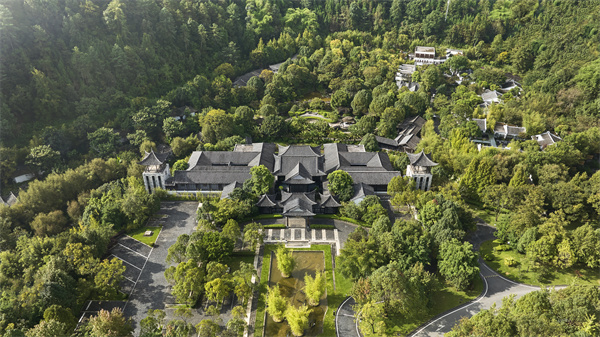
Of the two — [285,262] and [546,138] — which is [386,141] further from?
[285,262]

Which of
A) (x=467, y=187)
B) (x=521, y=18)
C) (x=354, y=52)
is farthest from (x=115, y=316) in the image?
(x=521, y=18)

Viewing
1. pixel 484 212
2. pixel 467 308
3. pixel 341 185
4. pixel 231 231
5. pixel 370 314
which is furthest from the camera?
pixel 484 212

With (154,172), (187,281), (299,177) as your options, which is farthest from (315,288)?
(154,172)

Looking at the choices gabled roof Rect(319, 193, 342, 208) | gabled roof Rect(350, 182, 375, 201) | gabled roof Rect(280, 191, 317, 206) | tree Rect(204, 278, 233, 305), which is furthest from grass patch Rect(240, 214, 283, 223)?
tree Rect(204, 278, 233, 305)

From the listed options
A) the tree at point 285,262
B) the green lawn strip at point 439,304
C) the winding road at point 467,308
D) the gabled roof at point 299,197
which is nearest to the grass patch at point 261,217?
the gabled roof at point 299,197

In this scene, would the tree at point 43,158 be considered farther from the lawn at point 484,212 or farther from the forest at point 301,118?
the lawn at point 484,212

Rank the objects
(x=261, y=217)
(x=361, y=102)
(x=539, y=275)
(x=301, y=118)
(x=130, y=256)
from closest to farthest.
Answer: (x=539, y=275), (x=130, y=256), (x=261, y=217), (x=301, y=118), (x=361, y=102)
